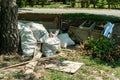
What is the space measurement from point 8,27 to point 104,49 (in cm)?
244

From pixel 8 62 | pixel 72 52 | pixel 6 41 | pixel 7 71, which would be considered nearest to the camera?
pixel 7 71

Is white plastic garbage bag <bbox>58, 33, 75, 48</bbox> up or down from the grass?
up

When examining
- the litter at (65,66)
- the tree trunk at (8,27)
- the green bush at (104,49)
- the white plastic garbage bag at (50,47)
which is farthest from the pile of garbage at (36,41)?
the green bush at (104,49)

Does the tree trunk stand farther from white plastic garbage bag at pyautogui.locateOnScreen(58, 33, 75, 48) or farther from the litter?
white plastic garbage bag at pyautogui.locateOnScreen(58, 33, 75, 48)

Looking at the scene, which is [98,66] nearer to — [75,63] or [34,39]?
[75,63]

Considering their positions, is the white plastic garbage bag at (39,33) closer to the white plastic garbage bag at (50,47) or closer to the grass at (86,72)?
the white plastic garbage bag at (50,47)

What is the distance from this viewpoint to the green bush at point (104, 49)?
24.0 feet

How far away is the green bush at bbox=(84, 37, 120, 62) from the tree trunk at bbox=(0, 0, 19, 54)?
1940 millimetres

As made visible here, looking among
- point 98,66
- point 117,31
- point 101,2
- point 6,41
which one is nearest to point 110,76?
point 98,66

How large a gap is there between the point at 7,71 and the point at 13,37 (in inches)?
49.7

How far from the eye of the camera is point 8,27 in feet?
23.6

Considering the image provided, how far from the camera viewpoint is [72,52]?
305 inches

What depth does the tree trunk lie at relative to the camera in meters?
7.18

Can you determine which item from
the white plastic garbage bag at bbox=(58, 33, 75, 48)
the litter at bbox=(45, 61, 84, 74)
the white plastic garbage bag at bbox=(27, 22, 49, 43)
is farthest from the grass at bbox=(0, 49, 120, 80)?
the white plastic garbage bag at bbox=(58, 33, 75, 48)
